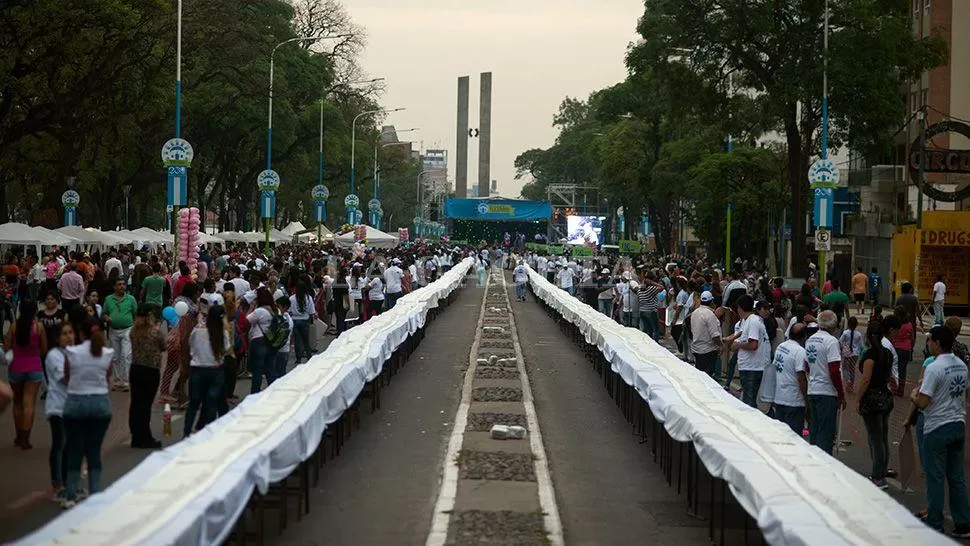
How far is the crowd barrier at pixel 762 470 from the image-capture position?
26.6 feet

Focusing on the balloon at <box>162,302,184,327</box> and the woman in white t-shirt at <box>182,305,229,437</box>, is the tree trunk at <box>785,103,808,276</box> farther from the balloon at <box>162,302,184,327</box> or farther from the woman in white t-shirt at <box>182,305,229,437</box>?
the woman in white t-shirt at <box>182,305,229,437</box>

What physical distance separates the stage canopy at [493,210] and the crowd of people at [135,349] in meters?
84.4

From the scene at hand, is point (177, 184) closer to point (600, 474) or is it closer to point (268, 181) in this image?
point (268, 181)

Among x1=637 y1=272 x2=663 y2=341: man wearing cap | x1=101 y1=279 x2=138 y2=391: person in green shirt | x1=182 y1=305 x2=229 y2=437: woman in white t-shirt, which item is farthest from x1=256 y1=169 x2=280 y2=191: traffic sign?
x1=182 y1=305 x2=229 y2=437: woman in white t-shirt

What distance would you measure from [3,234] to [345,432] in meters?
28.8

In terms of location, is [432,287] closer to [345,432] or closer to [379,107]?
[345,432]

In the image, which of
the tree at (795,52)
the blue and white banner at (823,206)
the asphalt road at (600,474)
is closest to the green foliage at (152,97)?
the asphalt road at (600,474)

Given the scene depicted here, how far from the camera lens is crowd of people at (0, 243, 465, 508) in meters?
11.7

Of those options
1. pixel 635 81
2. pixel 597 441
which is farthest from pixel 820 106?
pixel 597 441

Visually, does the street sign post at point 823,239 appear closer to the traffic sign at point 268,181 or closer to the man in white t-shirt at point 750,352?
the man in white t-shirt at point 750,352

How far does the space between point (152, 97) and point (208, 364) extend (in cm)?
3575

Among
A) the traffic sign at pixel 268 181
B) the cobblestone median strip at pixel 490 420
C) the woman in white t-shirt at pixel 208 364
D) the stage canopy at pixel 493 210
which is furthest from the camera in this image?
the stage canopy at pixel 493 210

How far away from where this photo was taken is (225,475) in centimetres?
900

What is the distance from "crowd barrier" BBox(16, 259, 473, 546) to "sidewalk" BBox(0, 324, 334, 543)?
68.1 inches
